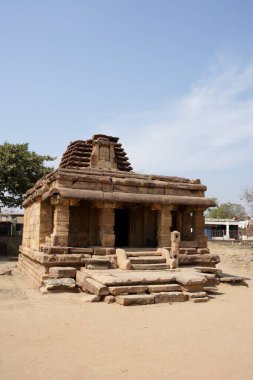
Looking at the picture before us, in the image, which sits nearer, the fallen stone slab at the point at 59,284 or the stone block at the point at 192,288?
the stone block at the point at 192,288

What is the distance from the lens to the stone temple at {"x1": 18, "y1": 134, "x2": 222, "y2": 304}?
825 cm

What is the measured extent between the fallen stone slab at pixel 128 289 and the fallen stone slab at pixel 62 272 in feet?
6.21

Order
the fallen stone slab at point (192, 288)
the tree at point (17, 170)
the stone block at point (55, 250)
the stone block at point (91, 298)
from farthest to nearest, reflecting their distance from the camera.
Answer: the tree at point (17, 170) → the stone block at point (55, 250) → the fallen stone slab at point (192, 288) → the stone block at point (91, 298)

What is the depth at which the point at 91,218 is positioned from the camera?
449 inches

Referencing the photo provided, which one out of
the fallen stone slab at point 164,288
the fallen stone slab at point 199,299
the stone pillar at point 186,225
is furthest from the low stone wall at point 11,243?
the fallen stone slab at point 199,299

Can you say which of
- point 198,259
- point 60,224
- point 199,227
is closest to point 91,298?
point 60,224

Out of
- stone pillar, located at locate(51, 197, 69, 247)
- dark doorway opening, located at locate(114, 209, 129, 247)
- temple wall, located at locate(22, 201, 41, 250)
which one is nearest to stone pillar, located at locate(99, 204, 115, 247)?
stone pillar, located at locate(51, 197, 69, 247)

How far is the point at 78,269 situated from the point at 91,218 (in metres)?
2.16

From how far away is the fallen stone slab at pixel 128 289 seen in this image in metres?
7.63

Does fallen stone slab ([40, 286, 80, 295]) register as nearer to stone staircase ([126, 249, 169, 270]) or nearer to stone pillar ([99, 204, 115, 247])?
stone staircase ([126, 249, 169, 270])

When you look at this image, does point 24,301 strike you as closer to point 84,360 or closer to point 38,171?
point 84,360

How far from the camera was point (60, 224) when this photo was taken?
998cm

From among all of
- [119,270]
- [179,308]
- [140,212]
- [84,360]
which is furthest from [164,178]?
[84,360]

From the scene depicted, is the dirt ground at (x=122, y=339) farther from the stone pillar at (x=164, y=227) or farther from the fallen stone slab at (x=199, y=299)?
the stone pillar at (x=164, y=227)
